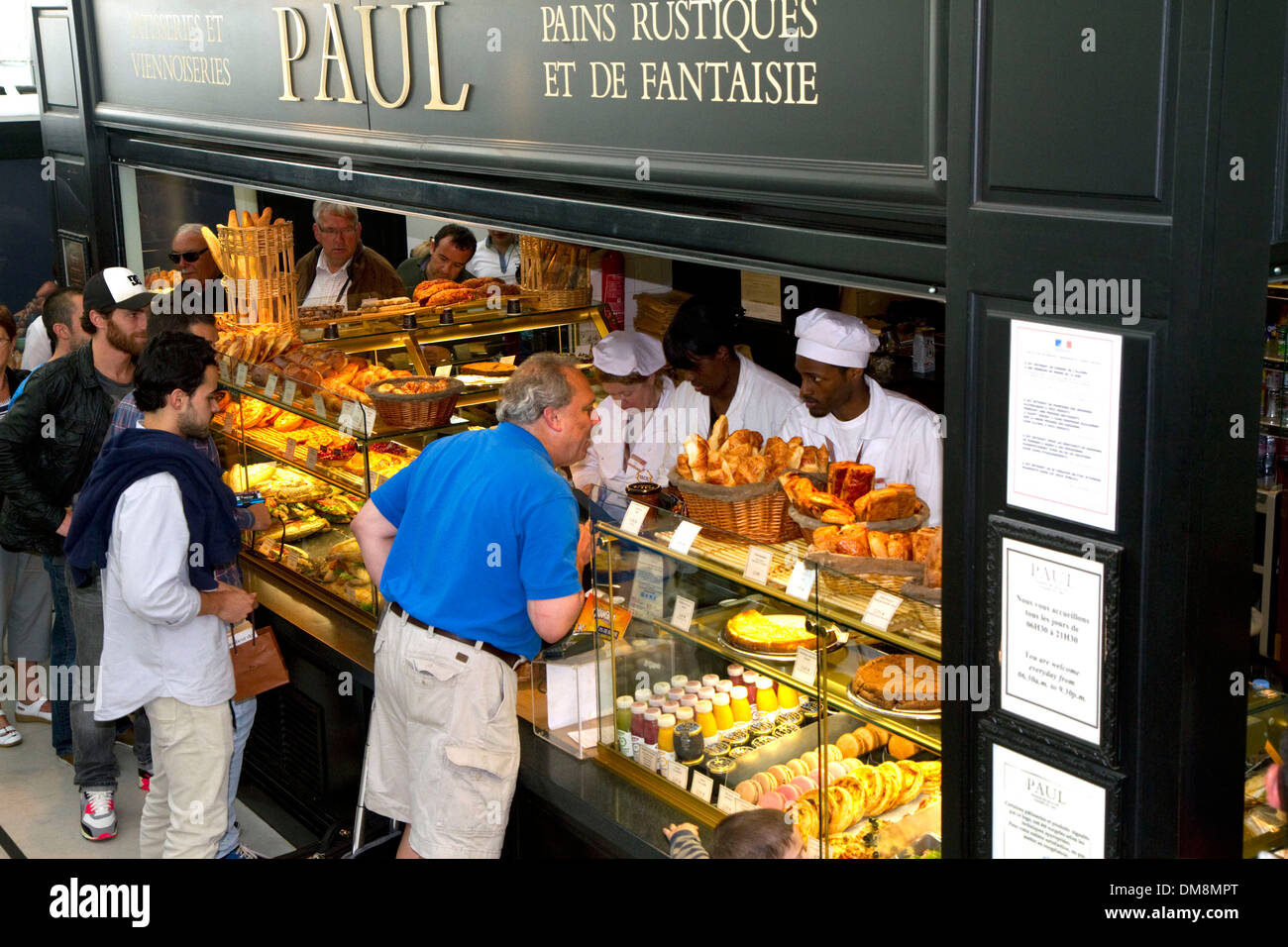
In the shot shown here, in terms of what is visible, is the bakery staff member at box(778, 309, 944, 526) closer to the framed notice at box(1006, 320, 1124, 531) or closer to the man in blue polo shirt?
the man in blue polo shirt

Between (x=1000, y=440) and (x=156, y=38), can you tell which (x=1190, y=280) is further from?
(x=156, y=38)

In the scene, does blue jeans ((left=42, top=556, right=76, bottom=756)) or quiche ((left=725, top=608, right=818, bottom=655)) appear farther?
blue jeans ((left=42, top=556, right=76, bottom=756))

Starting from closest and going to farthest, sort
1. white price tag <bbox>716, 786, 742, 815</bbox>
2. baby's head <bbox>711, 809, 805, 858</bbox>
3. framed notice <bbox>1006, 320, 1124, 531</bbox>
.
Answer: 1. framed notice <bbox>1006, 320, 1124, 531</bbox>
2. baby's head <bbox>711, 809, 805, 858</bbox>
3. white price tag <bbox>716, 786, 742, 815</bbox>

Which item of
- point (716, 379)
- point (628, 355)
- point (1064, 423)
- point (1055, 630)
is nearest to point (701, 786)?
point (1055, 630)

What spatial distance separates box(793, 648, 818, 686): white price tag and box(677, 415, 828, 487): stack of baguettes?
1.72ft

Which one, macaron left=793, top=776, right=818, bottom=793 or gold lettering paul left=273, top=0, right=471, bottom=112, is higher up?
gold lettering paul left=273, top=0, right=471, bottom=112

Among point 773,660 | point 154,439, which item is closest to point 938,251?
point 773,660

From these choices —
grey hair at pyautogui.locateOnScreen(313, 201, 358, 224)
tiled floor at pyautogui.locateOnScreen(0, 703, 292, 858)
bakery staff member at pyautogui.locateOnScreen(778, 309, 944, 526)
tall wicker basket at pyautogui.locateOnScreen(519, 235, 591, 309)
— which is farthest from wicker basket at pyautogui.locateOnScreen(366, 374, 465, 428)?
grey hair at pyautogui.locateOnScreen(313, 201, 358, 224)

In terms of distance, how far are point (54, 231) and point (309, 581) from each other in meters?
3.26

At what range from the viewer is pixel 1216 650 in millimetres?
2316

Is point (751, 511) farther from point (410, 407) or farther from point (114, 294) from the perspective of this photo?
point (114, 294)

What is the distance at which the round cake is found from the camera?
2953 millimetres

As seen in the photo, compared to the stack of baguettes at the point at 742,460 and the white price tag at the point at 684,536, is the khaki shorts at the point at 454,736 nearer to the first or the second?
the white price tag at the point at 684,536

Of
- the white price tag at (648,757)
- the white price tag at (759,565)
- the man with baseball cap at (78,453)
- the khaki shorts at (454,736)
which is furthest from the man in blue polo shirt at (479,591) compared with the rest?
the man with baseball cap at (78,453)
